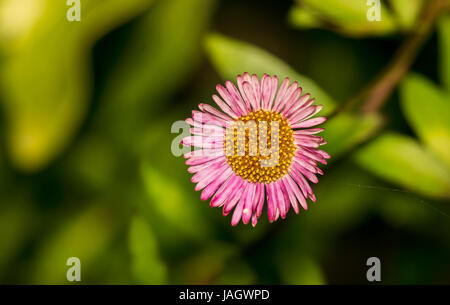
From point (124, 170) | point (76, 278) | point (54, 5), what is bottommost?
point (76, 278)

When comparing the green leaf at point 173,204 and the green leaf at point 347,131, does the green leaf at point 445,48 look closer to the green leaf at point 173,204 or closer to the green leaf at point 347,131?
the green leaf at point 347,131

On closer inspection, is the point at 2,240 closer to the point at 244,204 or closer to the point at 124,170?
the point at 124,170

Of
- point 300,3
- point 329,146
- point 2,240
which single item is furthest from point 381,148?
point 2,240

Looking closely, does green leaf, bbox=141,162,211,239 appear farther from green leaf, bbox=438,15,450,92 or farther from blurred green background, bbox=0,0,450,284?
green leaf, bbox=438,15,450,92

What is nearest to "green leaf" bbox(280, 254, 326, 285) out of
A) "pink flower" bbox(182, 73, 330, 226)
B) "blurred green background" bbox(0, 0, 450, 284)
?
"blurred green background" bbox(0, 0, 450, 284)

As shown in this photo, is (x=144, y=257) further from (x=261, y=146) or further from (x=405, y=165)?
(x=405, y=165)

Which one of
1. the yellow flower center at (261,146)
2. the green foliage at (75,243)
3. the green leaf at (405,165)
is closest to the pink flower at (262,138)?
the yellow flower center at (261,146)
